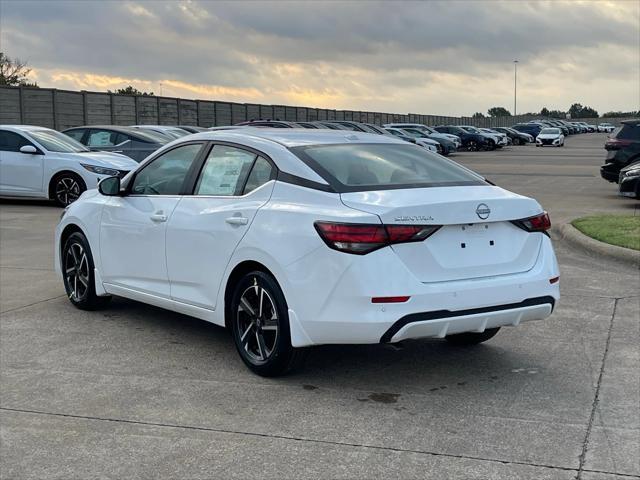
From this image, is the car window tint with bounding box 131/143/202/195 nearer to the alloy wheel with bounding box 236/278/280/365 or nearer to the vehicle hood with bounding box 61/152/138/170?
the alloy wheel with bounding box 236/278/280/365

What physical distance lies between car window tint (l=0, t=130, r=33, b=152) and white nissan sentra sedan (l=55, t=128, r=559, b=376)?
10826 millimetres

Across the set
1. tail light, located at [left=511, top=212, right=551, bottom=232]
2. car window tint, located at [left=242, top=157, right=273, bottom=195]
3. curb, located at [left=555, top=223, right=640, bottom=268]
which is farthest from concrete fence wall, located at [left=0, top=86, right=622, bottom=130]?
tail light, located at [left=511, top=212, right=551, bottom=232]

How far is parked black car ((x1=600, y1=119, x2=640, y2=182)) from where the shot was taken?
60.2 feet

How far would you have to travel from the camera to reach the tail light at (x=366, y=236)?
4.62 m

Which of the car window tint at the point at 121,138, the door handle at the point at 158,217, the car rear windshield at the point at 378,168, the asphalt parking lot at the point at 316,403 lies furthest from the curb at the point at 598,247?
the car window tint at the point at 121,138

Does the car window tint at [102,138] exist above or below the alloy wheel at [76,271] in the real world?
above

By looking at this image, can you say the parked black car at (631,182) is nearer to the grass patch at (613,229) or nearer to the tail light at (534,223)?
the grass patch at (613,229)

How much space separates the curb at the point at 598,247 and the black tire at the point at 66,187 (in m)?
9.09

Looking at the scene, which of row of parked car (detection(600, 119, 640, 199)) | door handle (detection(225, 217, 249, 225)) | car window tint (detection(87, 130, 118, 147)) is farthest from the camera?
car window tint (detection(87, 130, 118, 147))

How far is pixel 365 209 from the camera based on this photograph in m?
4.72

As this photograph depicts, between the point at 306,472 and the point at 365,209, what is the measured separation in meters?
1.57

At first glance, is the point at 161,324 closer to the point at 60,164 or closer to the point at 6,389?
the point at 6,389

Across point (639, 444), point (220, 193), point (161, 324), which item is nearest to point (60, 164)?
point (161, 324)

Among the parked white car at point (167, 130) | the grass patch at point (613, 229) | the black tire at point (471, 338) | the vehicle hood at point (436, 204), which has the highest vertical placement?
the parked white car at point (167, 130)
